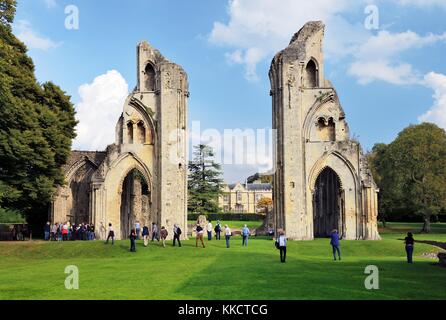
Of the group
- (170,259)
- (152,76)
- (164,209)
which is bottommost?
(170,259)

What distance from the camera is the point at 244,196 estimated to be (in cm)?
12488

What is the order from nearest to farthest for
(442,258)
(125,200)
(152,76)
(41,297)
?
(41,297), (442,258), (152,76), (125,200)

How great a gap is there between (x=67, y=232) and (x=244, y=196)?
304 ft

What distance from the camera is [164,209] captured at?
34656 millimetres

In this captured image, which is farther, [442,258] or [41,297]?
[442,258]

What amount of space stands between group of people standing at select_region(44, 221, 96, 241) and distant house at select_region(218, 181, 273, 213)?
8617 cm

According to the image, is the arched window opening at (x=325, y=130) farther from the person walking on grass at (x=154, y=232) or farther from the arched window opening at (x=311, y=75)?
the person walking on grass at (x=154, y=232)

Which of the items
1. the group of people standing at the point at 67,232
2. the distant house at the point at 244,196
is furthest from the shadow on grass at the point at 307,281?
the distant house at the point at 244,196

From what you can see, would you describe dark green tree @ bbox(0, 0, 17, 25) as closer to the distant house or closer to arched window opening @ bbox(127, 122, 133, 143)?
arched window opening @ bbox(127, 122, 133, 143)

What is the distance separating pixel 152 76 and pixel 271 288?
27554mm

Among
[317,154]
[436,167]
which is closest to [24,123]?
[317,154]

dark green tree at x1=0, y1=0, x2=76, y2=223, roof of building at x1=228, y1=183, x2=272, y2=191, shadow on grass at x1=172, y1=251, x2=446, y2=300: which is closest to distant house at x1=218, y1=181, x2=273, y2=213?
roof of building at x1=228, y1=183, x2=272, y2=191

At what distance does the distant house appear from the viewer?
123 meters
